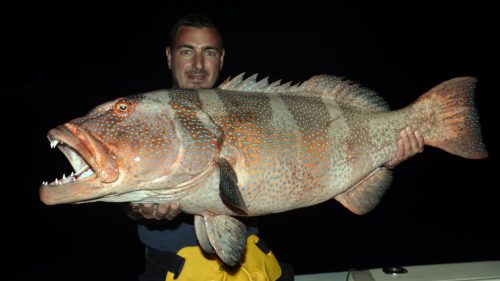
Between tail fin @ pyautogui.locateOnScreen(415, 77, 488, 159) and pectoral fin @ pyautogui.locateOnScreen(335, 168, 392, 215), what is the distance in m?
0.41

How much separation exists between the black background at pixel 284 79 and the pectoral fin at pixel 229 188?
956 cm

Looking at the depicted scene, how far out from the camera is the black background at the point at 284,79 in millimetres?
11844

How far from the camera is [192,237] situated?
103 inches

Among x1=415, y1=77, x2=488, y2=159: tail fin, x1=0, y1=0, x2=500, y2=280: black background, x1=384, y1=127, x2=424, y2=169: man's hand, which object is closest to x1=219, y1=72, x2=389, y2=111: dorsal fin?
x1=384, y1=127, x2=424, y2=169: man's hand

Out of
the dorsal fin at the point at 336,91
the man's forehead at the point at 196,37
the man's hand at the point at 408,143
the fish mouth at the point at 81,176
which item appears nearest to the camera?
the fish mouth at the point at 81,176

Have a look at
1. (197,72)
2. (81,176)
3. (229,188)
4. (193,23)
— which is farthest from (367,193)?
(193,23)

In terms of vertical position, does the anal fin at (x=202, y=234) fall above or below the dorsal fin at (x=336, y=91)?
below

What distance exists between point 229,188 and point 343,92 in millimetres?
1173

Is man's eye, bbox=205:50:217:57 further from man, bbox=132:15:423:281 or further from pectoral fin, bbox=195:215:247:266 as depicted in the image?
pectoral fin, bbox=195:215:247:266

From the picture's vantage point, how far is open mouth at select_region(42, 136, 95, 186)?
167 centimetres

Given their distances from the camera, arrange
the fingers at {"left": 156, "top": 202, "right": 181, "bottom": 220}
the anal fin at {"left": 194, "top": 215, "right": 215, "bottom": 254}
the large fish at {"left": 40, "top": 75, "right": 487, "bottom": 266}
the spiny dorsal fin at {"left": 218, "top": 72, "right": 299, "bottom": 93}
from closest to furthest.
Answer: the large fish at {"left": 40, "top": 75, "right": 487, "bottom": 266}
the fingers at {"left": 156, "top": 202, "right": 181, "bottom": 220}
the anal fin at {"left": 194, "top": 215, "right": 215, "bottom": 254}
the spiny dorsal fin at {"left": 218, "top": 72, "right": 299, "bottom": 93}

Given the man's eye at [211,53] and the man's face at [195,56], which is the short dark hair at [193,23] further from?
the man's eye at [211,53]

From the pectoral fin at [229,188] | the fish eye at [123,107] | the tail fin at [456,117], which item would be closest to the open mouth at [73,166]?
the fish eye at [123,107]

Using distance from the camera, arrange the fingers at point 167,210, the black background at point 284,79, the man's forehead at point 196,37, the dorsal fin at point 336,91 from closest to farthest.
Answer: the fingers at point 167,210 < the dorsal fin at point 336,91 < the man's forehead at point 196,37 < the black background at point 284,79
